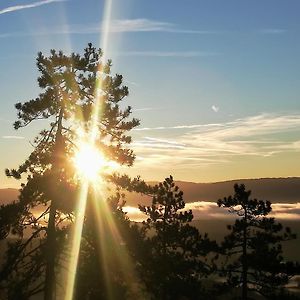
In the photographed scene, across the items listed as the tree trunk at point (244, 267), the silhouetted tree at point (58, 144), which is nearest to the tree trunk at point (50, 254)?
the silhouetted tree at point (58, 144)

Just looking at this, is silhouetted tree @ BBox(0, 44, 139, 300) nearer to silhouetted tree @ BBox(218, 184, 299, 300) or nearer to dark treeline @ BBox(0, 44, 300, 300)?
dark treeline @ BBox(0, 44, 300, 300)

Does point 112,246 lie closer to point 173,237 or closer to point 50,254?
point 50,254

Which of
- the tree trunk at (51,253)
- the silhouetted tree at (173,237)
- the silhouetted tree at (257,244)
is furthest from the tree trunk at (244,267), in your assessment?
the tree trunk at (51,253)

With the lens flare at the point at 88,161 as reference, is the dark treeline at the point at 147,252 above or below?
below

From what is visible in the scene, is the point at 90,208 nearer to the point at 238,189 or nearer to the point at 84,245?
the point at 84,245

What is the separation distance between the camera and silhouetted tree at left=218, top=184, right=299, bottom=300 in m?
32.2

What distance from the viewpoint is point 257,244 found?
3250cm

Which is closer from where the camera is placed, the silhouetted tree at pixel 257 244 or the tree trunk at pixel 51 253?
the tree trunk at pixel 51 253

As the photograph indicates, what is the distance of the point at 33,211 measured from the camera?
75.4 feet

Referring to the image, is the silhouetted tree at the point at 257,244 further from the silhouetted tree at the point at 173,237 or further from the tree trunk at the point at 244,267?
the silhouetted tree at the point at 173,237

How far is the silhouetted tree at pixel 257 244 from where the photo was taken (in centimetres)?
3222

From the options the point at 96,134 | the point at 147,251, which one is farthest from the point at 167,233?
the point at 96,134

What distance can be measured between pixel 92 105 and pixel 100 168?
335 centimetres

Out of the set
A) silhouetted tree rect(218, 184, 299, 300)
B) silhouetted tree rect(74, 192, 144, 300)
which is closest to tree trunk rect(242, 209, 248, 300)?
silhouetted tree rect(218, 184, 299, 300)
